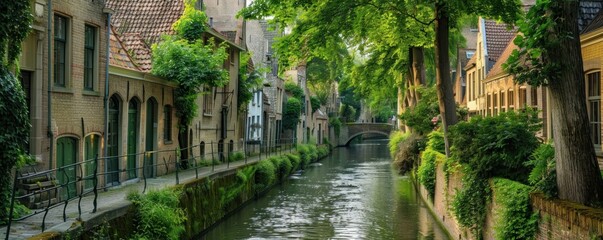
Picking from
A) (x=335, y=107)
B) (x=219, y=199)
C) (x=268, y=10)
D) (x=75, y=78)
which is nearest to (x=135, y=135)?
(x=219, y=199)

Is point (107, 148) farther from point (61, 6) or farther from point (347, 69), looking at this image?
point (347, 69)

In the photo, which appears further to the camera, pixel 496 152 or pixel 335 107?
pixel 335 107

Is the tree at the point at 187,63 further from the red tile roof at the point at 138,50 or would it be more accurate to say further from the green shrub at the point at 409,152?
the green shrub at the point at 409,152

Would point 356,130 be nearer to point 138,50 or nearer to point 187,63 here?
point 187,63

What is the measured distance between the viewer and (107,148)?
58.3ft

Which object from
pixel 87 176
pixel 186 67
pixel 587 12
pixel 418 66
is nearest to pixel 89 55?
pixel 87 176

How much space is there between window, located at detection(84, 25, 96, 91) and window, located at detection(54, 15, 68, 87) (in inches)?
44.3

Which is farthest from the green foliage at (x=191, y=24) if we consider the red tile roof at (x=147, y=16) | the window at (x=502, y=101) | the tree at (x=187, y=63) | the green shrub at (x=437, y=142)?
the window at (x=502, y=101)

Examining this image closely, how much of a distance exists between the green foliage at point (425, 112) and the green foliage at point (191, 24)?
31.7 feet

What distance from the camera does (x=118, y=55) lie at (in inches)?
755

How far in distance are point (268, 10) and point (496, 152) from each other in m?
7.78

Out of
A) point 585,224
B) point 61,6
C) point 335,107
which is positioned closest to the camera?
point 585,224

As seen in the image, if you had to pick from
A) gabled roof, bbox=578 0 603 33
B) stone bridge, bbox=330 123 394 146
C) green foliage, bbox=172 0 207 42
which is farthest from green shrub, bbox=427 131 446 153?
stone bridge, bbox=330 123 394 146

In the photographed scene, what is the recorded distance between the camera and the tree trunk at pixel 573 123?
867 centimetres
